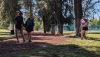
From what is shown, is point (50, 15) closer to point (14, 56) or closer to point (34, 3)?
point (34, 3)

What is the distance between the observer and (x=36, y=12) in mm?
37375

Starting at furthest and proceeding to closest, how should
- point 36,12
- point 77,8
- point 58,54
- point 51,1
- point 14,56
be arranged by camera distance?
point 36,12, point 51,1, point 77,8, point 58,54, point 14,56

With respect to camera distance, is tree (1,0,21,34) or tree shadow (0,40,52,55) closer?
tree shadow (0,40,52,55)

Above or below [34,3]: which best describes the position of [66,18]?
below

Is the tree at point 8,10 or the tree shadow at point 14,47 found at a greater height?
the tree at point 8,10

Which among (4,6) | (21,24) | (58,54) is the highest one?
(4,6)

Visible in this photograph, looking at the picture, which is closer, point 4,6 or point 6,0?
point 6,0

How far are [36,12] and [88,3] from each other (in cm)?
1018

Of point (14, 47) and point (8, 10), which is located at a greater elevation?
point (8, 10)

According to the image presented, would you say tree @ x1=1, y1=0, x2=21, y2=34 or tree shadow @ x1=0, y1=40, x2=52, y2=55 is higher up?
tree @ x1=1, y1=0, x2=21, y2=34

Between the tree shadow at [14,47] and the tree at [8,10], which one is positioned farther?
the tree at [8,10]

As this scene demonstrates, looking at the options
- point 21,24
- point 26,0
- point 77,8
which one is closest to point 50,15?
point 26,0

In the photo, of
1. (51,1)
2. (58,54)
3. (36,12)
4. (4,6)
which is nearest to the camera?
(58,54)

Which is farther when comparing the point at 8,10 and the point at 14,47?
the point at 8,10
